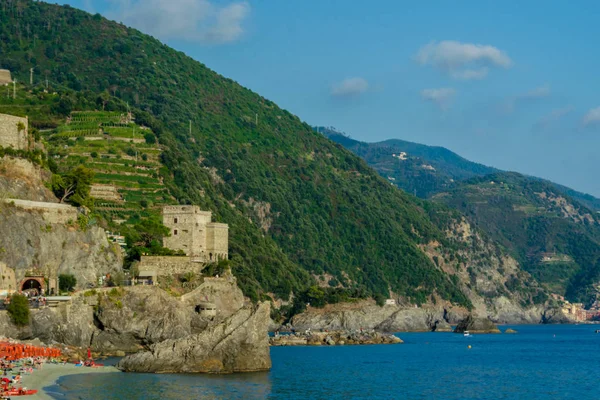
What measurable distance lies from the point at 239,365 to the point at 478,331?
107728 millimetres

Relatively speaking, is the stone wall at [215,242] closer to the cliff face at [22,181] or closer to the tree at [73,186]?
the tree at [73,186]

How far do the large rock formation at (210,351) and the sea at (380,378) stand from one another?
1.42 m

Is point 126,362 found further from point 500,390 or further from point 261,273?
point 261,273

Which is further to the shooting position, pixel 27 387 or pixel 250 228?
pixel 250 228

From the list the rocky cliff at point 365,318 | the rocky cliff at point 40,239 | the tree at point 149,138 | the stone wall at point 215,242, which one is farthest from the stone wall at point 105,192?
the rocky cliff at point 365,318

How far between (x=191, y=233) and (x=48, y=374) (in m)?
36.4

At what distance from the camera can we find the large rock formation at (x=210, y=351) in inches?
2564

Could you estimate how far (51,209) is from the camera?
8138 cm

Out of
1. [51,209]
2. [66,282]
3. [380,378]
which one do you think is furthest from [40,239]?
[380,378]

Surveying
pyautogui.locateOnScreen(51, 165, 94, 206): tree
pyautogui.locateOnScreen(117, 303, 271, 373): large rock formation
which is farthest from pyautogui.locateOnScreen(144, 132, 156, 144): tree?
pyautogui.locateOnScreen(117, 303, 271, 373): large rock formation

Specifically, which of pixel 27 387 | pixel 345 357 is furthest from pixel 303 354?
pixel 27 387

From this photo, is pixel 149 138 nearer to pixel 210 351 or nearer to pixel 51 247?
pixel 51 247

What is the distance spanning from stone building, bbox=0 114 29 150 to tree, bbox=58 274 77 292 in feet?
50.3

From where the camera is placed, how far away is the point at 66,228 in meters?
81.6
